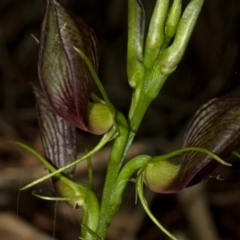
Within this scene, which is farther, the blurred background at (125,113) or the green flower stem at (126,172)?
the blurred background at (125,113)

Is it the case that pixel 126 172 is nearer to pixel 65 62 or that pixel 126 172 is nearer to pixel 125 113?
pixel 65 62

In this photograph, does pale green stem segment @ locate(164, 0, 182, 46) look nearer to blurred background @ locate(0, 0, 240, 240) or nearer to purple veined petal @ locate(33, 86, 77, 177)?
purple veined petal @ locate(33, 86, 77, 177)

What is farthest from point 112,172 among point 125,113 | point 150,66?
point 125,113

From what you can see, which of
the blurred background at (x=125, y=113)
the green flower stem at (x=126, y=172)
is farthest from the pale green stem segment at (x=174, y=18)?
the blurred background at (x=125, y=113)

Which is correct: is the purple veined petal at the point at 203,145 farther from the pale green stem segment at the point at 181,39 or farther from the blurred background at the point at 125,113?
the blurred background at the point at 125,113

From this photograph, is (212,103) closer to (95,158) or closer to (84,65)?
(84,65)

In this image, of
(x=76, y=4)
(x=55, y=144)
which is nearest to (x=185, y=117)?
(x=76, y=4)
